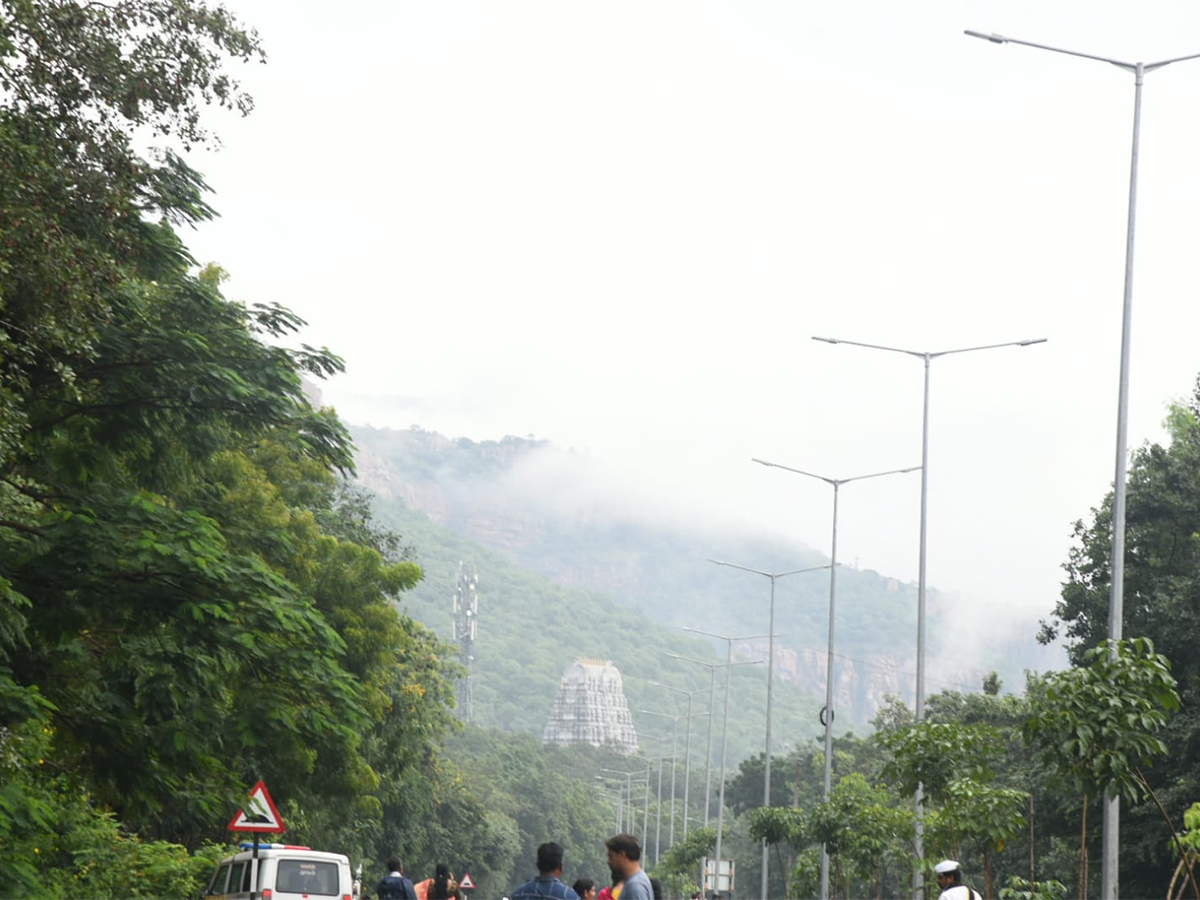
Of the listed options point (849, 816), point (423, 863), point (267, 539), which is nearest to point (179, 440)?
point (267, 539)

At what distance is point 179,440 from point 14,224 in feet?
17.5

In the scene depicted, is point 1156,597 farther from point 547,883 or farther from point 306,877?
point 547,883

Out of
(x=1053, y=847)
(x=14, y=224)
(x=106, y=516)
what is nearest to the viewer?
(x=14, y=224)

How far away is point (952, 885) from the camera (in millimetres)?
14867

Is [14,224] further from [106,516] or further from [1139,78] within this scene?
[1139,78]

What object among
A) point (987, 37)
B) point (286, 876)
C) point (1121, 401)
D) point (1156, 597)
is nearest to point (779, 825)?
point (1156, 597)

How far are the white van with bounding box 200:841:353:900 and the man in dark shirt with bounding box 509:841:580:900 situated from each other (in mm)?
11467

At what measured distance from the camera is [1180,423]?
5144 centimetres

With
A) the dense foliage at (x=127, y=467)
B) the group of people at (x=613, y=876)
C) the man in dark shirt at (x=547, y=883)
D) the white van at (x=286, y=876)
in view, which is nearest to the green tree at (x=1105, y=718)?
the group of people at (x=613, y=876)

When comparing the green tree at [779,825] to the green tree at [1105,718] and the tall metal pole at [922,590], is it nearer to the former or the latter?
the tall metal pole at [922,590]

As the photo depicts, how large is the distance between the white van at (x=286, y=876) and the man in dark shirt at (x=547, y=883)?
37.6ft

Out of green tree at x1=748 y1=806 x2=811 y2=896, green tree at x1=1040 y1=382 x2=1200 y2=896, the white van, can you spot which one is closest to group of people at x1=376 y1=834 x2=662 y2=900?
the white van

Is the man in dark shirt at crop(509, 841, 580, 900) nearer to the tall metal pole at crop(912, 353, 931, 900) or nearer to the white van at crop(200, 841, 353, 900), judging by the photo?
the white van at crop(200, 841, 353, 900)

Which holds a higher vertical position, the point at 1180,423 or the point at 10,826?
the point at 1180,423
